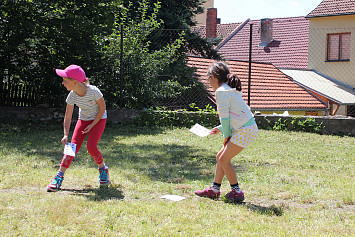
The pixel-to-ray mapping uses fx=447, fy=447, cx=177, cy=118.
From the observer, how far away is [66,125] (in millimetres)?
5699

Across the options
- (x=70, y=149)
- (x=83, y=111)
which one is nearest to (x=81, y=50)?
(x=83, y=111)

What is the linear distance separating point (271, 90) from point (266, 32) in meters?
9.72

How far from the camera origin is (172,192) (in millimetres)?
5582

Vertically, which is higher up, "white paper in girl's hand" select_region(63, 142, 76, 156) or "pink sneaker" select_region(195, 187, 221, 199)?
"white paper in girl's hand" select_region(63, 142, 76, 156)

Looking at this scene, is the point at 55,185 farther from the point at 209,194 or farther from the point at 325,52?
the point at 325,52

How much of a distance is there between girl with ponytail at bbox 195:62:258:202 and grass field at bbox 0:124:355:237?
1.55 ft

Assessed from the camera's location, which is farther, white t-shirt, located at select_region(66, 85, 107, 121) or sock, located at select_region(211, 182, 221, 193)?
white t-shirt, located at select_region(66, 85, 107, 121)

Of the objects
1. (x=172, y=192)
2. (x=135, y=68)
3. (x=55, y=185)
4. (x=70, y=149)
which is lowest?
(x=172, y=192)

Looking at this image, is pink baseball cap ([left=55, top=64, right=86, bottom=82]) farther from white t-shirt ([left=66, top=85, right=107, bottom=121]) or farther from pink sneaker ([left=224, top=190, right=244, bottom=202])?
pink sneaker ([left=224, top=190, right=244, bottom=202])

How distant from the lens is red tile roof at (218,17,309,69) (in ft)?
89.8

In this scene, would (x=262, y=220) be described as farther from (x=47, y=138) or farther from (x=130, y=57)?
(x=130, y=57)

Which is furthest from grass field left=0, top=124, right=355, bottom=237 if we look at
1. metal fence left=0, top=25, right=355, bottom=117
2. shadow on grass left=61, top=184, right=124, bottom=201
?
metal fence left=0, top=25, right=355, bottom=117

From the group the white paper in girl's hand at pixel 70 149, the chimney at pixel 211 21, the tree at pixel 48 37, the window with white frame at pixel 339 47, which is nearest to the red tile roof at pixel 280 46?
the chimney at pixel 211 21

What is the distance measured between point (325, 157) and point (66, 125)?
5249 millimetres
